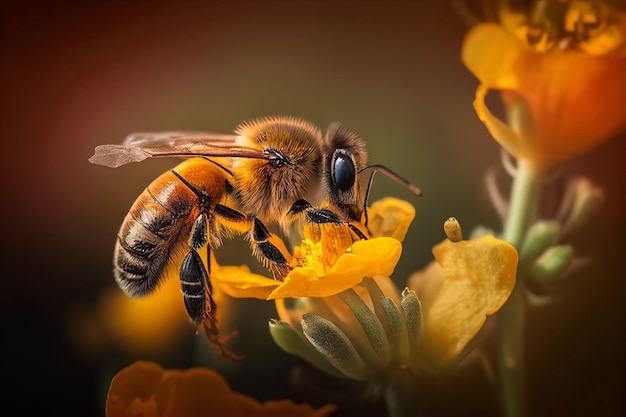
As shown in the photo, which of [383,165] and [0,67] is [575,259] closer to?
[383,165]

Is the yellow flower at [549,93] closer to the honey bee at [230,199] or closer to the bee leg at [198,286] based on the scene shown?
the honey bee at [230,199]

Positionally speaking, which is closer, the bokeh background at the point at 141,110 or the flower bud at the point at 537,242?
the flower bud at the point at 537,242

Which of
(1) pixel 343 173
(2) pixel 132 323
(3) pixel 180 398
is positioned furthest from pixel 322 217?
(2) pixel 132 323

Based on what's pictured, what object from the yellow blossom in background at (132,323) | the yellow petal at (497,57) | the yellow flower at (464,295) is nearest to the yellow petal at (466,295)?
the yellow flower at (464,295)

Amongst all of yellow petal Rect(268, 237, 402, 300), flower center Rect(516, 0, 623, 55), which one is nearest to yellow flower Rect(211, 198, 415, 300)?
yellow petal Rect(268, 237, 402, 300)

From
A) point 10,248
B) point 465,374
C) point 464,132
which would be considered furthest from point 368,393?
point 10,248
